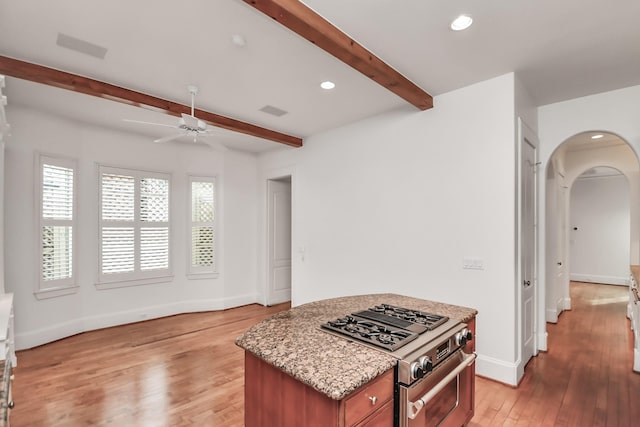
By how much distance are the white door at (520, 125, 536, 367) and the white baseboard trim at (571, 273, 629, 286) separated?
5803mm

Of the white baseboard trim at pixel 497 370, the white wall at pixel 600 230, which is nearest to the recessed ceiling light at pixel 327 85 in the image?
the white baseboard trim at pixel 497 370

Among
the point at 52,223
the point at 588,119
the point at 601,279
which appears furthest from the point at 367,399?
the point at 601,279

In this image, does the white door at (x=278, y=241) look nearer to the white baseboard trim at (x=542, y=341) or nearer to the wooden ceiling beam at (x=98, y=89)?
the wooden ceiling beam at (x=98, y=89)

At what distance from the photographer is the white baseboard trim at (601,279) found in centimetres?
723

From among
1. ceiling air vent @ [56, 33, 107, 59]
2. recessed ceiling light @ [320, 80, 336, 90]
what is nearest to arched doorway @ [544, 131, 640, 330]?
recessed ceiling light @ [320, 80, 336, 90]

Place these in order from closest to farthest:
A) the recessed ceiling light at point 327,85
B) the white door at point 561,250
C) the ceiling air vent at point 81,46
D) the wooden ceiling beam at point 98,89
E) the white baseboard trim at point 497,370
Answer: the ceiling air vent at point 81,46
the wooden ceiling beam at point 98,89
the white baseboard trim at point 497,370
the recessed ceiling light at point 327,85
the white door at point 561,250

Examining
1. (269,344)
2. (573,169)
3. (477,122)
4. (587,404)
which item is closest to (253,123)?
(477,122)

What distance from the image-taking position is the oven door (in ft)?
4.71

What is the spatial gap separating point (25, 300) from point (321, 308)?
377 centimetres

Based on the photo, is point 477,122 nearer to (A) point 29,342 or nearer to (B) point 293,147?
(B) point 293,147

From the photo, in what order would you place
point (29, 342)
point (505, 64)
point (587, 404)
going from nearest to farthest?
point (587, 404) < point (505, 64) < point (29, 342)

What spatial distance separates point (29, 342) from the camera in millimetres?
3660

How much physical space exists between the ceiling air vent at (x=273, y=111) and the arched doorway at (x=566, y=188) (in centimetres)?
374

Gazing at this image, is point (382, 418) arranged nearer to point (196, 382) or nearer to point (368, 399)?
point (368, 399)
